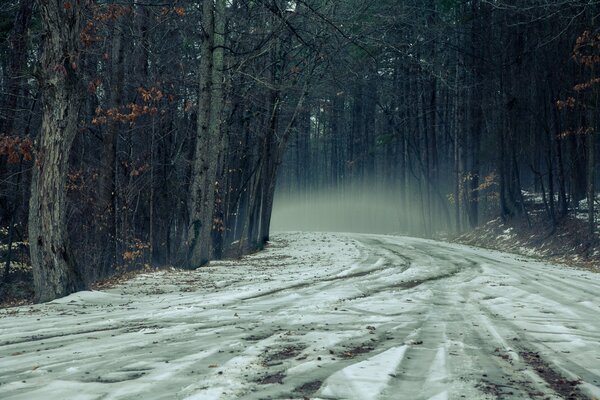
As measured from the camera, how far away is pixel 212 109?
1612 cm

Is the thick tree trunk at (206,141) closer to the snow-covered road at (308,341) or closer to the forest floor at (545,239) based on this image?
the snow-covered road at (308,341)

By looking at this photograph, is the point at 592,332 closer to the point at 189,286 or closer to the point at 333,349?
the point at 333,349

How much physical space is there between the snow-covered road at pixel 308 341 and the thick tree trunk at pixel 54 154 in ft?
1.99

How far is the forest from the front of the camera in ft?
33.3

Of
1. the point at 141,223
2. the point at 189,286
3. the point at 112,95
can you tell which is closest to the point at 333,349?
the point at 189,286

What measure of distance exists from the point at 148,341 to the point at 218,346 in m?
0.74

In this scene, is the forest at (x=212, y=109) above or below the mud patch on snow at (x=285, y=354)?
above

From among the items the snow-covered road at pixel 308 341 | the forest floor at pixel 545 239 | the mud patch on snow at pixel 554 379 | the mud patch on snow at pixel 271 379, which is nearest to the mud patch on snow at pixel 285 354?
the snow-covered road at pixel 308 341

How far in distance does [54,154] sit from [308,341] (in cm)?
601

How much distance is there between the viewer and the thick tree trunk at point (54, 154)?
9.77 meters

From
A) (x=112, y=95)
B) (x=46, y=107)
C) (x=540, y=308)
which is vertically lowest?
(x=540, y=308)

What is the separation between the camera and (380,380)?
15.3ft

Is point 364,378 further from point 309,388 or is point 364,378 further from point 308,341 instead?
point 308,341

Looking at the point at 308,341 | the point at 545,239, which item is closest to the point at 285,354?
the point at 308,341
